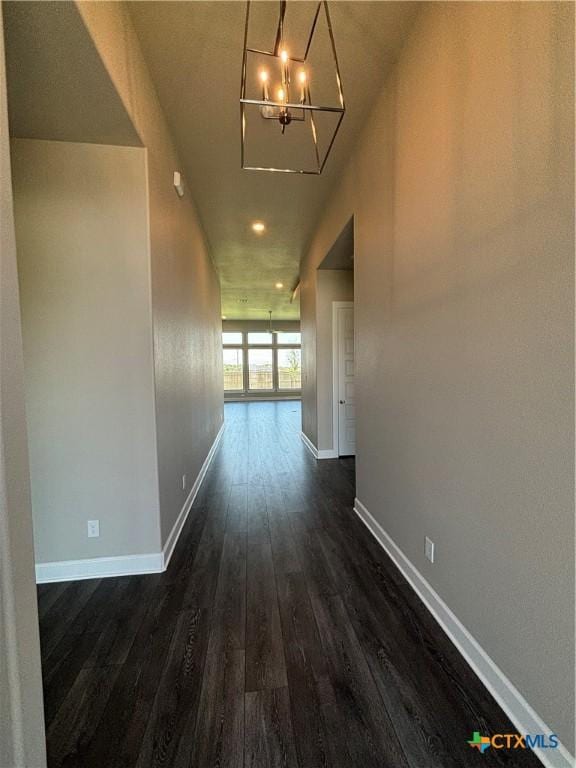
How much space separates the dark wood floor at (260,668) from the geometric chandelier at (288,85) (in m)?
2.25

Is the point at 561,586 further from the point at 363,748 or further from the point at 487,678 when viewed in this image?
the point at 363,748

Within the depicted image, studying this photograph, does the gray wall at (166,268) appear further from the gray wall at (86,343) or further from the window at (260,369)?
the window at (260,369)

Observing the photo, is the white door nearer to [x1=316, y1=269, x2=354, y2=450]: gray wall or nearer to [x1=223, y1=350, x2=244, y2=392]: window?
[x1=316, y1=269, x2=354, y2=450]: gray wall

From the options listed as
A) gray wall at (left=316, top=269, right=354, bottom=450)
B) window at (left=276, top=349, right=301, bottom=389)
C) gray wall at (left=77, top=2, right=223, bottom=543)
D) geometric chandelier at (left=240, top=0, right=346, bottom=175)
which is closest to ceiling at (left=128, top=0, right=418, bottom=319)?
geometric chandelier at (left=240, top=0, right=346, bottom=175)

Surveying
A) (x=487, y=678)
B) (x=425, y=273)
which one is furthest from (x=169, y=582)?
(x=425, y=273)

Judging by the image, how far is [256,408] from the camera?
965cm

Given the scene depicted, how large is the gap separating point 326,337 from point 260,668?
11.8 feet

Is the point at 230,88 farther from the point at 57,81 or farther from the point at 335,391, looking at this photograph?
the point at 335,391

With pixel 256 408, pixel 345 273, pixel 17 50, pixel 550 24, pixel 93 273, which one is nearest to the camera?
pixel 550 24

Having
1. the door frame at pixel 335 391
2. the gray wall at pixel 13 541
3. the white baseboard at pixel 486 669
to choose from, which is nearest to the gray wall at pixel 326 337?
the door frame at pixel 335 391

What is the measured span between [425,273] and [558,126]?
2.39 feet

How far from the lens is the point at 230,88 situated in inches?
78.3

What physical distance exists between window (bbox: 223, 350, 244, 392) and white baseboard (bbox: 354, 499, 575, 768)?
980 centimetres

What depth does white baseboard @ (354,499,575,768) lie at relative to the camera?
3.21 ft
